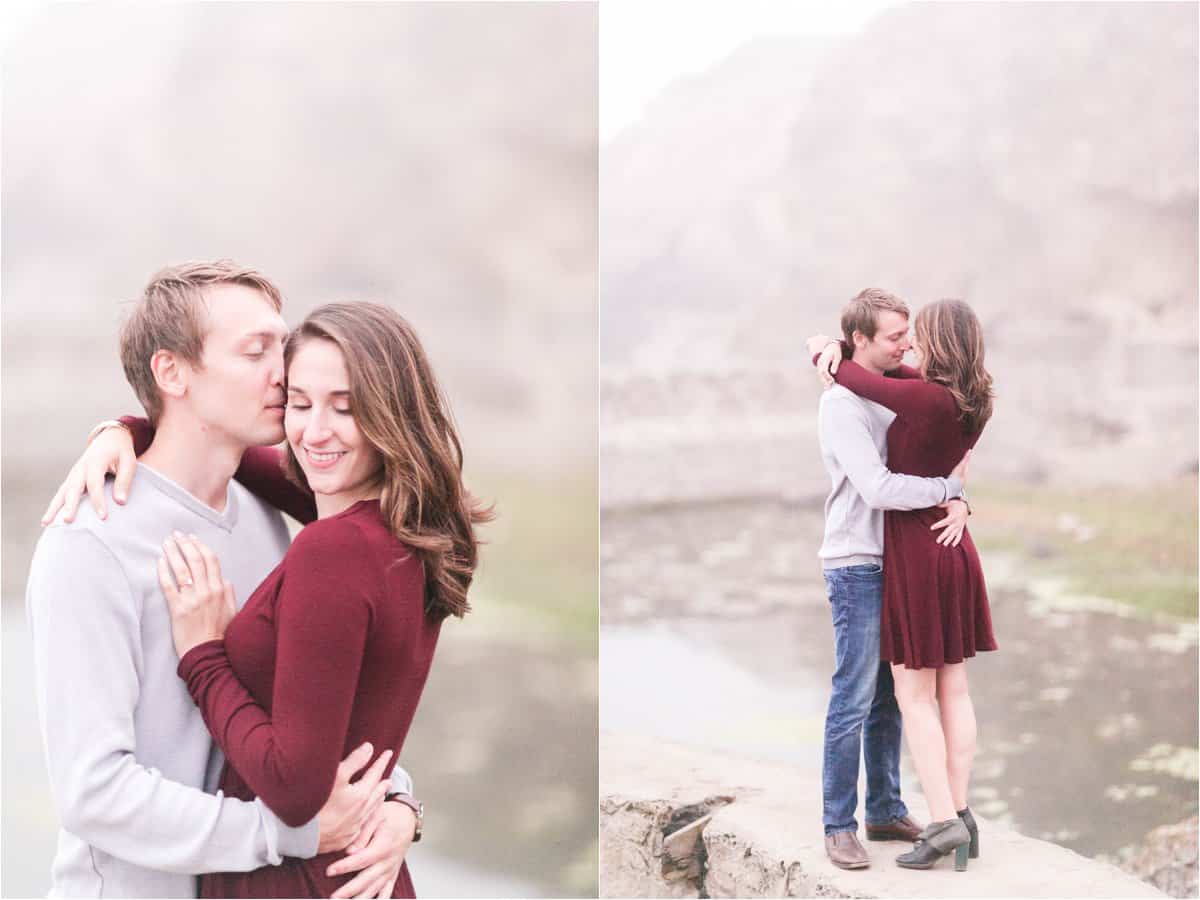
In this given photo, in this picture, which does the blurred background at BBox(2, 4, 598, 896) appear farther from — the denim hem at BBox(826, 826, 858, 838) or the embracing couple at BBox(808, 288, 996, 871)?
the embracing couple at BBox(808, 288, 996, 871)

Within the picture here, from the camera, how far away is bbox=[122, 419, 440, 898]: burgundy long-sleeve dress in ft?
5.99

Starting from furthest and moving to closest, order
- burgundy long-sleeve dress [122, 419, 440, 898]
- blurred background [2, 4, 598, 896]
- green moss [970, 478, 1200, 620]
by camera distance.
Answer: green moss [970, 478, 1200, 620] → blurred background [2, 4, 598, 896] → burgundy long-sleeve dress [122, 419, 440, 898]

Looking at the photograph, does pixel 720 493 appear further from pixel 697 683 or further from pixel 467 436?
Result: pixel 467 436

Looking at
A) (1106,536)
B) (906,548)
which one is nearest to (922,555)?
(906,548)

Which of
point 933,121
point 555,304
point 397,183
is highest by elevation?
point 933,121

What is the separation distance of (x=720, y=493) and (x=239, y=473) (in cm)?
439

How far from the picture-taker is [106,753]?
73.6 inches

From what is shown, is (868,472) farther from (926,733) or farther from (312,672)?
(312,672)

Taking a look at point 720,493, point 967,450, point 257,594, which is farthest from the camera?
point 720,493

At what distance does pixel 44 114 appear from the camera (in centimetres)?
495

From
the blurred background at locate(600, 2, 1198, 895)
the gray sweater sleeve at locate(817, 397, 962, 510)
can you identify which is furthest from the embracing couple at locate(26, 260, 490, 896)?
the blurred background at locate(600, 2, 1198, 895)

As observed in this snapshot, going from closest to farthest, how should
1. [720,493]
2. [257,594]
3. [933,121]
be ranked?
1. [257,594]
2. [933,121]
3. [720,493]

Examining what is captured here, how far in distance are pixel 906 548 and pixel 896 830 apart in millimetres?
994

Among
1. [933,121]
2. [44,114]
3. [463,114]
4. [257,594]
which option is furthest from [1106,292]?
[257,594]
